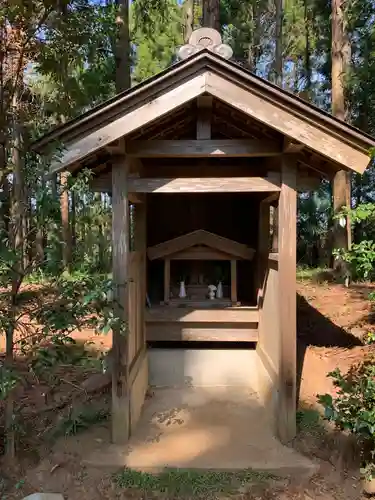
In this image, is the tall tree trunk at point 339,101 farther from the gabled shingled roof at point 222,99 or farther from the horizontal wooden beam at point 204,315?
the gabled shingled roof at point 222,99

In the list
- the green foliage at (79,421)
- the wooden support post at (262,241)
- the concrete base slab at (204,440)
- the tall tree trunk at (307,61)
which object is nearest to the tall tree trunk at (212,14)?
the wooden support post at (262,241)

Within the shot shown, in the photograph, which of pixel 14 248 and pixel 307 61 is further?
pixel 307 61

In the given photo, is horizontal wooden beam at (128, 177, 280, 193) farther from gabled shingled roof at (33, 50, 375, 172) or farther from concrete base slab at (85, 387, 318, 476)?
concrete base slab at (85, 387, 318, 476)

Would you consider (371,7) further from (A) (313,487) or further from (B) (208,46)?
(A) (313,487)

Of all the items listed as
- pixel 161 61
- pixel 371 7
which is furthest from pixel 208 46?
pixel 161 61

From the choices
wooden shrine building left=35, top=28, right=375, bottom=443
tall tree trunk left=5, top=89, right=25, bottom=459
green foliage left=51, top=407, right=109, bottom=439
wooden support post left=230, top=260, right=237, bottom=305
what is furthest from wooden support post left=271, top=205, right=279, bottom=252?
green foliage left=51, top=407, right=109, bottom=439

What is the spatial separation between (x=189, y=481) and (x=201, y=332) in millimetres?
2189

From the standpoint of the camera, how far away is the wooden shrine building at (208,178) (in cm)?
352

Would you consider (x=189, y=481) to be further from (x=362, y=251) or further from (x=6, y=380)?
(x=362, y=251)

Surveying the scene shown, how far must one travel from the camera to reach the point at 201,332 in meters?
5.37

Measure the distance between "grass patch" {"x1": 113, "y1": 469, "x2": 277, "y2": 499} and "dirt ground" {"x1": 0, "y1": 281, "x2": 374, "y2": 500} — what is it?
16mm

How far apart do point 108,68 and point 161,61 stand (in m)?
6.75

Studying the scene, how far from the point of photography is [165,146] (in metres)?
3.90

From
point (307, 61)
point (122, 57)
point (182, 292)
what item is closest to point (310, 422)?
point (182, 292)
